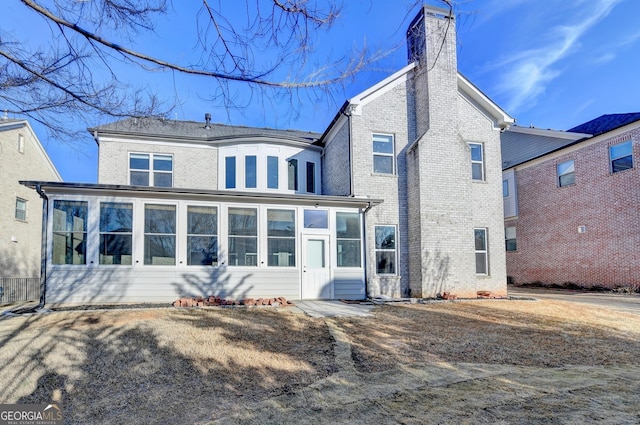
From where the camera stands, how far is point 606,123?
56.4ft

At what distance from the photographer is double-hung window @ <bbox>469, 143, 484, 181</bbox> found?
1389cm

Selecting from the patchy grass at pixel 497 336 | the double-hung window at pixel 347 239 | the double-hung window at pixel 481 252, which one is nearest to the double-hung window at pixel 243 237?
the double-hung window at pixel 347 239

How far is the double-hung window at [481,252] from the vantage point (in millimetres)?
13477

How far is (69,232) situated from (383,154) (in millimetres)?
9862

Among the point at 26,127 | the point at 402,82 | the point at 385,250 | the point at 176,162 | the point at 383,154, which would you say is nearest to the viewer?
the point at 385,250

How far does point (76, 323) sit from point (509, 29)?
9.14m

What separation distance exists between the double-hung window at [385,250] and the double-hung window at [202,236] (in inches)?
208

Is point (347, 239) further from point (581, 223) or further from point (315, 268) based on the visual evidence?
point (581, 223)

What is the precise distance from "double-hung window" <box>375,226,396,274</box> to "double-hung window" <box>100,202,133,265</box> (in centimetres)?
761

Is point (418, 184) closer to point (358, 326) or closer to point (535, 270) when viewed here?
point (358, 326)

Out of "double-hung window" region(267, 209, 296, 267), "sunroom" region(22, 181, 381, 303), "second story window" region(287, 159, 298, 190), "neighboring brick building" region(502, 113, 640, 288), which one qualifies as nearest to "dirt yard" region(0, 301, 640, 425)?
"sunroom" region(22, 181, 381, 303)

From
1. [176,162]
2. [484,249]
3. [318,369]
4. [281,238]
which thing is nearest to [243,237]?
[281,238]

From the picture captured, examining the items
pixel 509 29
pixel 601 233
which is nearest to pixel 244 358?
pixel 509 29

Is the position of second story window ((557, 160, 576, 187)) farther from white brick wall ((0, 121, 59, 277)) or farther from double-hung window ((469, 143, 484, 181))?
white brick wall ((0, 121, 59, 277))
